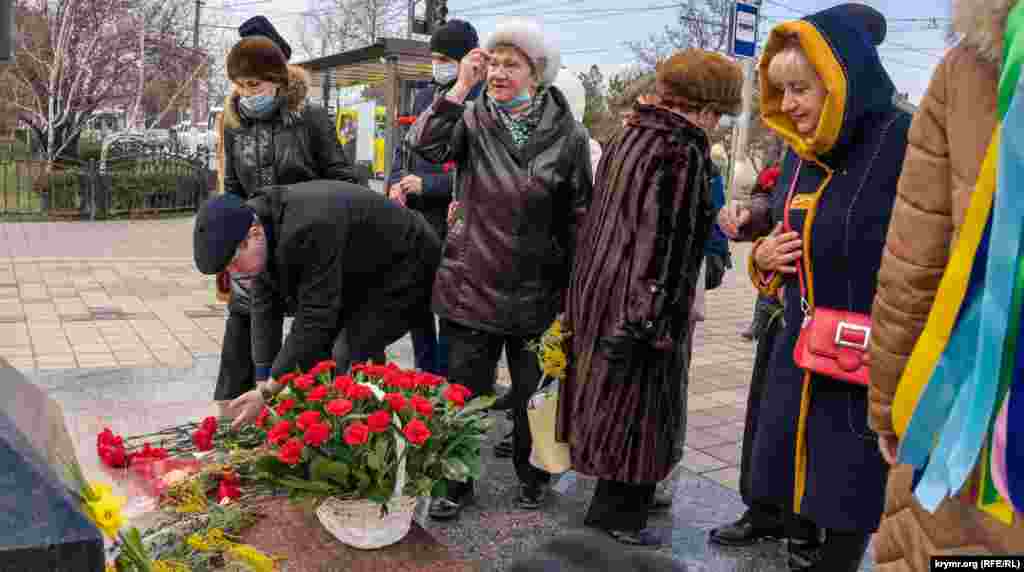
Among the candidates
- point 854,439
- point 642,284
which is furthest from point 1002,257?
point 642,284

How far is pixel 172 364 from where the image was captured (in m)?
5.68

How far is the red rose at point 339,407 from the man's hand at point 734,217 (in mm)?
1367

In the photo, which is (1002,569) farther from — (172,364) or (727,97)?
(172,364)

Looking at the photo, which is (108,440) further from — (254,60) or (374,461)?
(254,60)


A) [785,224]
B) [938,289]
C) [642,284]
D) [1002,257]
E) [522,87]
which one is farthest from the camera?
[522,87]

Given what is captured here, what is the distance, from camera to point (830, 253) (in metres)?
2.40

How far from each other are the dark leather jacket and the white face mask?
4.57 ft

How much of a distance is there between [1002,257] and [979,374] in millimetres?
176

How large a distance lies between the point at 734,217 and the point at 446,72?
225cm

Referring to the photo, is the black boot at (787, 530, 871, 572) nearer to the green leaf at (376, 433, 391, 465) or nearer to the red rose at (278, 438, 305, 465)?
the green leaf at (376, 433, 391, 465)

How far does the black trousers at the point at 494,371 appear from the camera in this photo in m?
3.38

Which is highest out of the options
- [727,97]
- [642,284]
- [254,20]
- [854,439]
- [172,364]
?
[254,20]

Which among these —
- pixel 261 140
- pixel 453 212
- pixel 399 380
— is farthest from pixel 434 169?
pixel 399 380

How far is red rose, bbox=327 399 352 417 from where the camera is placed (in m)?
2.40
